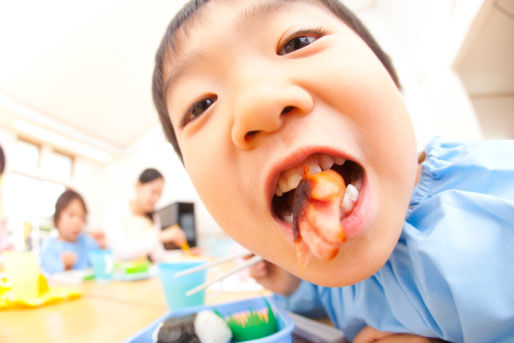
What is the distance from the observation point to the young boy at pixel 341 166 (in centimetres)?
25

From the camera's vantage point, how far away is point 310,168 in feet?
0.86

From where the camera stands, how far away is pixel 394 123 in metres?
0.27

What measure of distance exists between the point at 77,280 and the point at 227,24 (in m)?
1.20

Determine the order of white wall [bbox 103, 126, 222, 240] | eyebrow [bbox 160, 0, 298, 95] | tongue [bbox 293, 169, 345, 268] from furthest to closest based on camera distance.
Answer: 1. white wall [bbox 103, 126, 222, 240]
2. eyebrow [bbox 160, 0, 298, 95]
3. tongue [bbox 293, 169, 345, 268]

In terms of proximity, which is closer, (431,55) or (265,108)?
(265,108)

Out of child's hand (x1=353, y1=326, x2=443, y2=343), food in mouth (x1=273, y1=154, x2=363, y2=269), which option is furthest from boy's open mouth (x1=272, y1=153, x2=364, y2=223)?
child's hand (x1=353, y1=326, x2=443, y2=343)

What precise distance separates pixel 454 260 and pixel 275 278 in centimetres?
39

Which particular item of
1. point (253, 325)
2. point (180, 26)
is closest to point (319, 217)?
point (253, 325)

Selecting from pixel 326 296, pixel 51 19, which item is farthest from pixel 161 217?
pixel 326 296

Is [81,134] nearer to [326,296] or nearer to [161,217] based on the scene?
[161,217]

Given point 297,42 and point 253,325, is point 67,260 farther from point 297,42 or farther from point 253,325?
point 297,42

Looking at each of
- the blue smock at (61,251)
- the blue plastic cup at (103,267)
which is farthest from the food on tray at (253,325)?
the blue smock at (61,251)

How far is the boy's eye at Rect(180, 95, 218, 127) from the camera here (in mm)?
346

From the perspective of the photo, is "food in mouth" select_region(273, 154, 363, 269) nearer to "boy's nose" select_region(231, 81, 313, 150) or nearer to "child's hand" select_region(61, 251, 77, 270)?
"boy's nose" select_region(231, 81, 313, 150)
